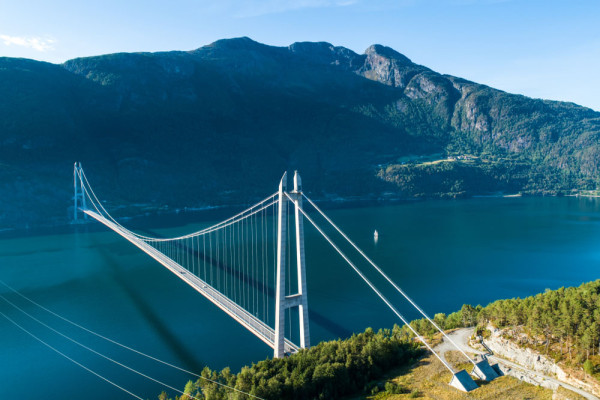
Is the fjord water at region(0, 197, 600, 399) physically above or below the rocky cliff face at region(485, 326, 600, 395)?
below

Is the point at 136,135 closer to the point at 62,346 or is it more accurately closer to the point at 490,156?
the point at 62,346

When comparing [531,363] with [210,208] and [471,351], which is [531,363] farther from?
[210,208]

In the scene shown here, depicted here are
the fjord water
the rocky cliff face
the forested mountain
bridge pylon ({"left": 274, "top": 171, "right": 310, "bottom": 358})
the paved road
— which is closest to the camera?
the paved road

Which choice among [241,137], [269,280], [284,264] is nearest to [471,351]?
[284,264]

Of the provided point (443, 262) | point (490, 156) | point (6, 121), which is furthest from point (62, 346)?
point (490, 156)

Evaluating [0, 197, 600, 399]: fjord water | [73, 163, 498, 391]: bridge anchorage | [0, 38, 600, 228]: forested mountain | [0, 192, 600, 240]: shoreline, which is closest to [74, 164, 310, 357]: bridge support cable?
[73, 163, 498, 391]: bridge anchorage

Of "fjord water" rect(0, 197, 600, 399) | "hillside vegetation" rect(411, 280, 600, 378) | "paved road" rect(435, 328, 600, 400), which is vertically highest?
"hillside vegetation" rect(411, 280, 600, 378)

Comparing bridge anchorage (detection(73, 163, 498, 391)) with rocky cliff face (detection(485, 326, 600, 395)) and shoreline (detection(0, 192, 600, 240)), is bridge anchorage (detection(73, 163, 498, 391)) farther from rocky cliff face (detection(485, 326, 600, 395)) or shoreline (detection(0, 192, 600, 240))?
shoreline (detection(0, 192, 600, 240))
